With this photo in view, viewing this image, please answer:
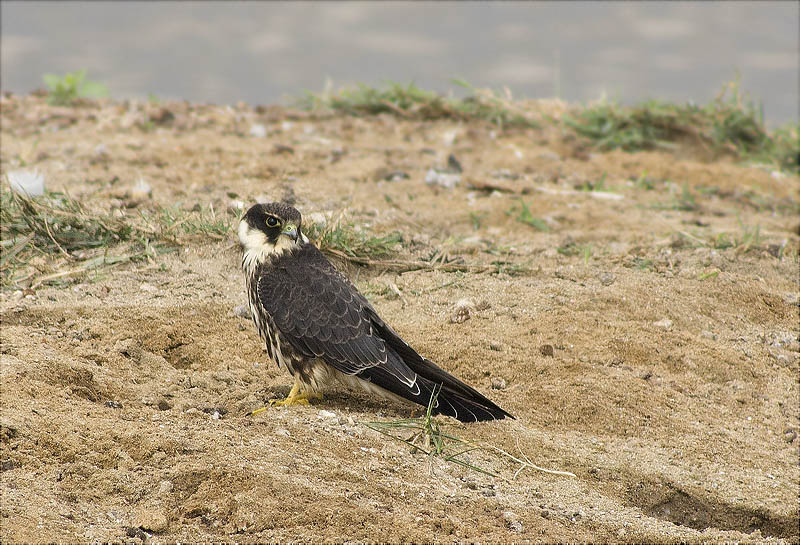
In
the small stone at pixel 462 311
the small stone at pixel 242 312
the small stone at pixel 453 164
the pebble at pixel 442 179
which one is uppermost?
the small stone at pixel 453 164

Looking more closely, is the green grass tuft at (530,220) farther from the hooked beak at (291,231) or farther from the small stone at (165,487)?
the small stone at (165,487)

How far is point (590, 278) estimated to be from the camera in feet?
15.4

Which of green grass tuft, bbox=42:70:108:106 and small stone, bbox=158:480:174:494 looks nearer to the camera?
small stone, bbox=158:480:174:494

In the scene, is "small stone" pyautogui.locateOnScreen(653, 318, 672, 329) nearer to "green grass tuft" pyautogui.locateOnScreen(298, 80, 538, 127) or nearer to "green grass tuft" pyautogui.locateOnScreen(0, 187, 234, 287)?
"green grass tuft" pyautogui.locateOnScreen(0, 187, 234, 287)

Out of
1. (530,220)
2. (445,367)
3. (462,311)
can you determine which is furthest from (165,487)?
(530,220)

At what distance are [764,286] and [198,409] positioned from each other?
3157 millimetres

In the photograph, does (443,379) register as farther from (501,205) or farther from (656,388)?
(501,205)

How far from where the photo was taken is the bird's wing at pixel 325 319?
3.42 meters

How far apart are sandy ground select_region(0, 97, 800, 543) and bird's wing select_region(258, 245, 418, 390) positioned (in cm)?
24

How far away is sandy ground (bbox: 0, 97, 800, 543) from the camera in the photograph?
281cm

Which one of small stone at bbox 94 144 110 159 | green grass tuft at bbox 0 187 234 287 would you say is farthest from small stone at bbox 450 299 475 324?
small stone at bbox 94 144 110 159

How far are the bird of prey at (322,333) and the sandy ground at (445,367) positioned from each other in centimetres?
14

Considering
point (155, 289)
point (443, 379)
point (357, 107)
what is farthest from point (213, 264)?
point (357, 107)

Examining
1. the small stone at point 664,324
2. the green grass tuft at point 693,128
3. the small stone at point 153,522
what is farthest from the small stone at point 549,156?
the small stone at point 153,522
